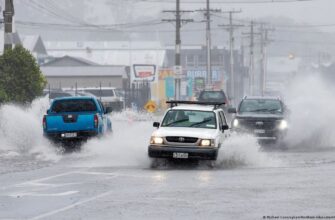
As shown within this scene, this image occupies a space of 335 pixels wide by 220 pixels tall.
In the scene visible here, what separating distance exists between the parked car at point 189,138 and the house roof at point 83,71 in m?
68.1

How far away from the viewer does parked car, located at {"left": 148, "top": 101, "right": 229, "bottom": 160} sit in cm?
2445

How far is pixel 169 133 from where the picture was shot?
81.0 feet

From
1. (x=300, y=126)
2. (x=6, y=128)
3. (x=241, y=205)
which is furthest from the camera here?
(x=300, y=126)

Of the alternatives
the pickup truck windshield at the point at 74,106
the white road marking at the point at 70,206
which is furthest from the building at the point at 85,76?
the white road marking at the point at 70,206

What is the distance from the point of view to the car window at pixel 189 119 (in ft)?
84.5

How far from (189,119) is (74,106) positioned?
7.86m

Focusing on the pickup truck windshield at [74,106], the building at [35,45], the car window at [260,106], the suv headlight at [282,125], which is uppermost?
the building at [35,45]

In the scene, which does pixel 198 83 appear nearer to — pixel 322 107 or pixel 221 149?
pixel 322 107

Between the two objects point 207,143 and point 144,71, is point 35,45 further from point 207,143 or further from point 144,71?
point 207,143

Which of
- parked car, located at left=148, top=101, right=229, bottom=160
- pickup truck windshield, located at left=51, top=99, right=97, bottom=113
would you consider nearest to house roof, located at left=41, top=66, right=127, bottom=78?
pickup truck windshield, located at left=51, top=99, right=97, bottom=113

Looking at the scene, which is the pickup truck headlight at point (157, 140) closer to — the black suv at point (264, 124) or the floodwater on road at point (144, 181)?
the floodwater on road at point (144, 181)

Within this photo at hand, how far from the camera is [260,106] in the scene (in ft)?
122

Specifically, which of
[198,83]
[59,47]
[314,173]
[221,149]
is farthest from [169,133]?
[59,47]

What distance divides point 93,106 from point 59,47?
135 metres
